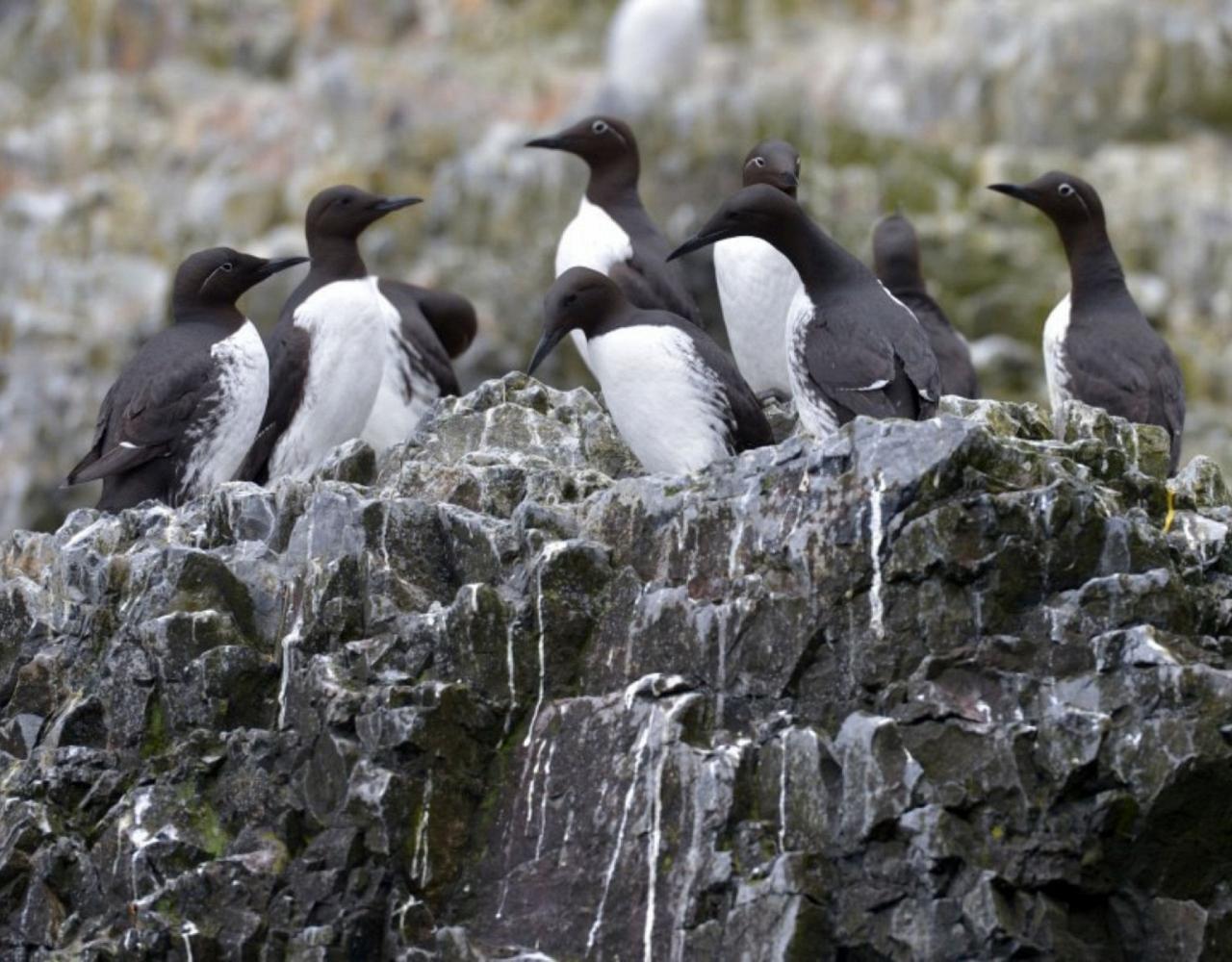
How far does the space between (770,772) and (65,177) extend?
2458 cm

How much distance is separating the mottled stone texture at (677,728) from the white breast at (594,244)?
292cm

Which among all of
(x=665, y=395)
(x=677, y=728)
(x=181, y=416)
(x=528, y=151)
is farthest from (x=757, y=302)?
(x=528, y=151)

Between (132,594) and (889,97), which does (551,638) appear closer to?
(132,594)

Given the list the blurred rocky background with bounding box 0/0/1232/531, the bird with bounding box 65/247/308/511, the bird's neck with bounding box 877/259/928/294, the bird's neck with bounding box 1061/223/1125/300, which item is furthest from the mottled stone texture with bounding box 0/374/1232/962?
the blurred rocky background with bounding box 0/0/1232/531

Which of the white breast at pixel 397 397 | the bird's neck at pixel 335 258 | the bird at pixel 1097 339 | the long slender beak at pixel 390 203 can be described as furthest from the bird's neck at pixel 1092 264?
the bird's neck at pixel 335 258

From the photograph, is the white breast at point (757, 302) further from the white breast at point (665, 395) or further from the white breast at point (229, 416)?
the white breast at point (229, 416)

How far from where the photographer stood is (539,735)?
8758 mm

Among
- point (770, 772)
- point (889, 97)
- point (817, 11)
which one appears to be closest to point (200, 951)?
point (770, 772)

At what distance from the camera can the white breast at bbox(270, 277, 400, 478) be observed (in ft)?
38.8

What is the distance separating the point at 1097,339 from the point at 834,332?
220 cm

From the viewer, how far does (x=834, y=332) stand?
1001 centimetres

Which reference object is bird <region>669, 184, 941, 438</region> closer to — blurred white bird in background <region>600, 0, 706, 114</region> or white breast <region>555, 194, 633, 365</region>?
white breast <region>555, 194, 633, 365</region>

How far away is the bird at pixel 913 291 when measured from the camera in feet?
41.2

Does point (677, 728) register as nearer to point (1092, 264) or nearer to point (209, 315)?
point (209, 315)
